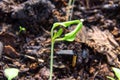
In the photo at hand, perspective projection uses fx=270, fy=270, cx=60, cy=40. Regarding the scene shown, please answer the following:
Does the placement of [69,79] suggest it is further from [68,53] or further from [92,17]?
[92,17]

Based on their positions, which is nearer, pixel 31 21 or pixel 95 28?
pixel 31 21

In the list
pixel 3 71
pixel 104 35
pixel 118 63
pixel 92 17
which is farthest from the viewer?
pixel 92 17

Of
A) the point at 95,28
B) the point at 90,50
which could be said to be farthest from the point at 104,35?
the point at 90,50

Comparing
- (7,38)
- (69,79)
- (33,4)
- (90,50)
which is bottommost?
(69,79)

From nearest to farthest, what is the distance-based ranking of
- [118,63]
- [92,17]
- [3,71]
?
[3,71], [118,63], [92,17]

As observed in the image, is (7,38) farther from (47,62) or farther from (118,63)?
(118,63)

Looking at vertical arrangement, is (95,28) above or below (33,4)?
below
